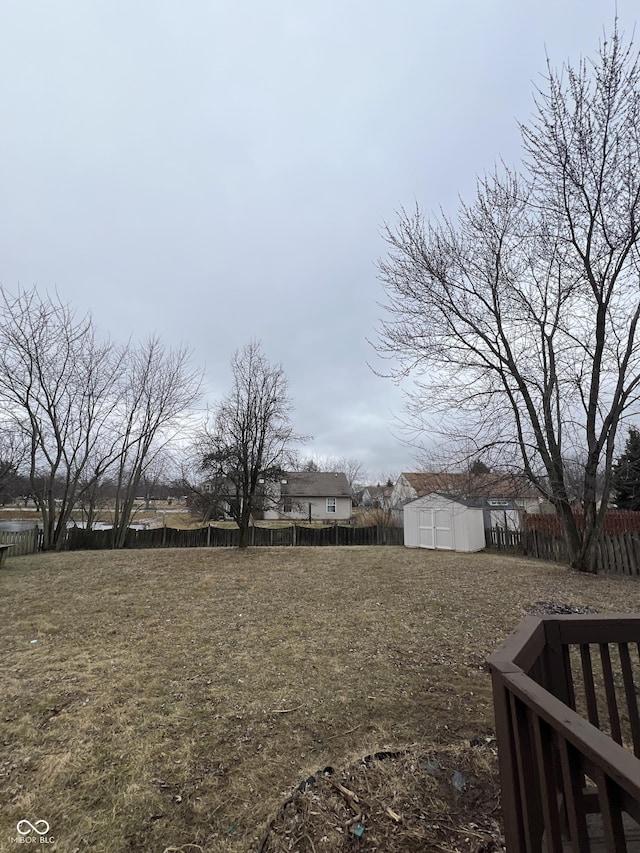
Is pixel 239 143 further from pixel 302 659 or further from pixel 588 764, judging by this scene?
pixel 588 764

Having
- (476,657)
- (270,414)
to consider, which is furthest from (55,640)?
(270,414)

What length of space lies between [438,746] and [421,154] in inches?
353

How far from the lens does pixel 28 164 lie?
819 centimetres

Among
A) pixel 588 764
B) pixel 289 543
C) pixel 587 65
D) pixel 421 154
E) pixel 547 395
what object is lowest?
pixel 289 543

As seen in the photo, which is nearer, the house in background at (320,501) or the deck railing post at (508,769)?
the deck railing post at (508,769)

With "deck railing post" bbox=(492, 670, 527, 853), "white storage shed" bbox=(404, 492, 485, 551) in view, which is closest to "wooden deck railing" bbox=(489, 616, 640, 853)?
"deck railing post" bbox=(492, 670, 527, 853)

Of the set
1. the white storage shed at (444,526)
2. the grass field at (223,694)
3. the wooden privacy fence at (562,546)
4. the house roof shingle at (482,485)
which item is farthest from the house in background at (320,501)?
the grass field at (223,694)

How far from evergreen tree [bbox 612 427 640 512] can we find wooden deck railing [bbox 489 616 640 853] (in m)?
7.62

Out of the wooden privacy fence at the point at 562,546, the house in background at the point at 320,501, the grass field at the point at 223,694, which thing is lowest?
the grass field at the point at 223,694

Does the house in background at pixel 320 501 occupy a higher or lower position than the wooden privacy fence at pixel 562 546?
higher

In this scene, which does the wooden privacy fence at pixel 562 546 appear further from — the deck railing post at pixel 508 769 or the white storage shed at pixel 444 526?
the deck railing post at pixel 508 769

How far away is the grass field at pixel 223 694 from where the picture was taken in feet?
6.96

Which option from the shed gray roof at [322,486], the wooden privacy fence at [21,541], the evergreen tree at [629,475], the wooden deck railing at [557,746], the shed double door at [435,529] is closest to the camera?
the wooden deck railing at [557,746]

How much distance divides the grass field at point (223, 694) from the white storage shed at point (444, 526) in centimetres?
655
